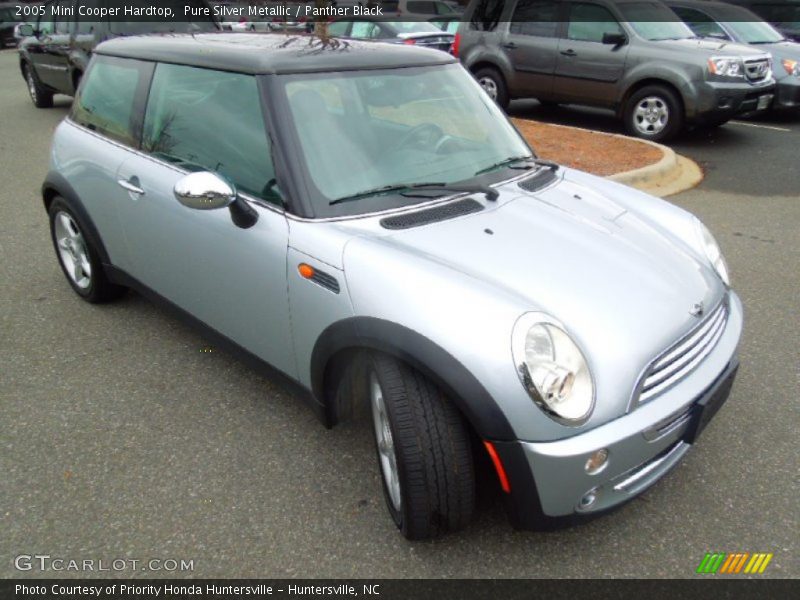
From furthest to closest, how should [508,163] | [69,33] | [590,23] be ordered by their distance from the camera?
[69,33] → [590,23] → [508,163]

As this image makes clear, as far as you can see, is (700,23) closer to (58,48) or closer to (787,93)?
(787,93)

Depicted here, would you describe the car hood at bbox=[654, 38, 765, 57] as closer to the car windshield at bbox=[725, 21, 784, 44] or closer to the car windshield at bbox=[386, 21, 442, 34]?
the car windshield at bbox=[725, 21, 784, 44]

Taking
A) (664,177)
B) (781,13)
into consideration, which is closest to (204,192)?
(664,177)

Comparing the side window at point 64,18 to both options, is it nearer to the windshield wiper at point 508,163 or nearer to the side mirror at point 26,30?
the side mirror at point 26,30

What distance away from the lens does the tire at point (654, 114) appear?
809cm

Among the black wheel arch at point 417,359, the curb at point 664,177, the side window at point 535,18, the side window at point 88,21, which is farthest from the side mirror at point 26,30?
the black wheel arch at point 417,359

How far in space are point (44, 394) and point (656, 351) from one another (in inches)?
111

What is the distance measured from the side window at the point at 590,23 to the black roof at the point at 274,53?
6.35 metres

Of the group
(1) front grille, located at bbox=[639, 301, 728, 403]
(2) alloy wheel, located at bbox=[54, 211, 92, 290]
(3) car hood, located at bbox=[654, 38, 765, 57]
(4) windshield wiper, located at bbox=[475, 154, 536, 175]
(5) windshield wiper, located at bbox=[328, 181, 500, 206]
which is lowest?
(2) alloy wheel, located at bbox=[54, 211, 92, 290]

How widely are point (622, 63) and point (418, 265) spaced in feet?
24.5

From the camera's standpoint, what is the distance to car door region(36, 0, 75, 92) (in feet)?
31.4

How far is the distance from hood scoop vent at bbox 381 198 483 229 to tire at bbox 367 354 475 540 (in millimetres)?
550

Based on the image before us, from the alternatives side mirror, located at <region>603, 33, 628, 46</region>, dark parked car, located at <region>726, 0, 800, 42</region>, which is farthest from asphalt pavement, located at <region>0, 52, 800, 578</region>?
dark parked car, located at <region>726, 0, 800, 42</region>

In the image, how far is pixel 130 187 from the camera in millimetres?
3195
